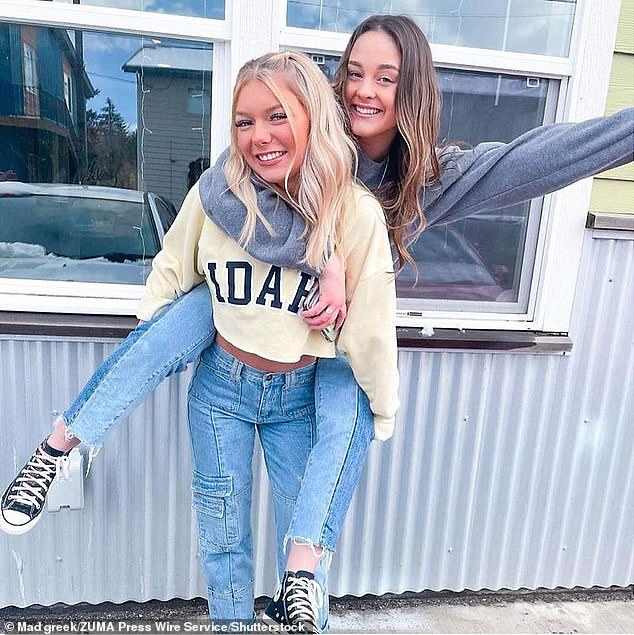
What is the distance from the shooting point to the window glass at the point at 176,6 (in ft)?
6.20

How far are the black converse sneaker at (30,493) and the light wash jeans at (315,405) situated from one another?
0.11 metres

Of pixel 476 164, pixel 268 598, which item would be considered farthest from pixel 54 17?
pixel 268 598

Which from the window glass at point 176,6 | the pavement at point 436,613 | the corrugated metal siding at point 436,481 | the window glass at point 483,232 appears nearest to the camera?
the window glass at point 176,6

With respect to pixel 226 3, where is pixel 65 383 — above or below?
below

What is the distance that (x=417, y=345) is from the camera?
2.20 meters

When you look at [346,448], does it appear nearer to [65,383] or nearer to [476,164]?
[476,164]

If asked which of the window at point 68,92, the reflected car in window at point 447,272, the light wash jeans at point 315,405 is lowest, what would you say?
the light wash jeans at point 315,405

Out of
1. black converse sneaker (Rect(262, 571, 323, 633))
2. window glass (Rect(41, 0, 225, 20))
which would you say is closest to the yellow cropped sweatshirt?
black converse sneaker (Rect(262, 571, 323, 633))

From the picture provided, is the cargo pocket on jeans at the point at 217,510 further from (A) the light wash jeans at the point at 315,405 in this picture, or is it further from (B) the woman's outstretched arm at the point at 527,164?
(B) the woman's outstretched arm at the point at 527,164

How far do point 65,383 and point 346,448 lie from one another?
3.72 feet

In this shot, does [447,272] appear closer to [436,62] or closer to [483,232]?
[483,232]

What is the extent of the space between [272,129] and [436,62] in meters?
0.93

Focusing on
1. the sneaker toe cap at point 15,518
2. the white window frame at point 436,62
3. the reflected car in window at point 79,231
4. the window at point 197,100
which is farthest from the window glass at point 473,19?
the sneaker toe cap at point 15,518

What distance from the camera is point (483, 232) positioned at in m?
2.26
